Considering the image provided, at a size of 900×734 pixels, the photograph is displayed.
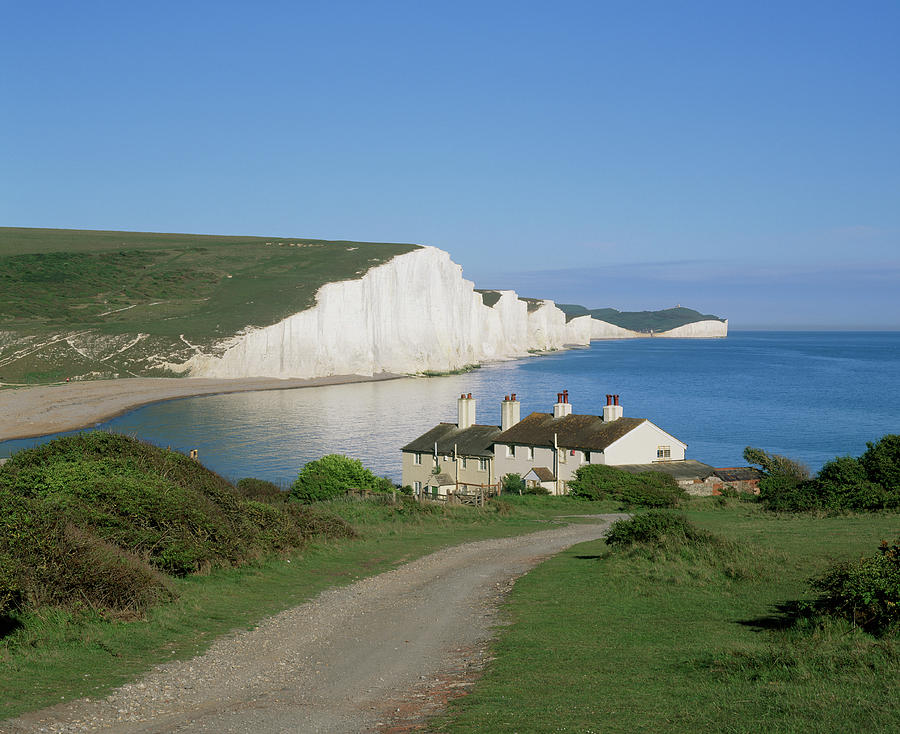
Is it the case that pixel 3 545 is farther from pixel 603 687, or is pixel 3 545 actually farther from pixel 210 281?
pixel 210 281

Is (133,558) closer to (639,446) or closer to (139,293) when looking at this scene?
(639,446)

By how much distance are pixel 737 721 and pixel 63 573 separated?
32.3 ft

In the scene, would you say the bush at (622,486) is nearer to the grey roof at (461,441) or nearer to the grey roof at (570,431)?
the grey roof at (570,431)

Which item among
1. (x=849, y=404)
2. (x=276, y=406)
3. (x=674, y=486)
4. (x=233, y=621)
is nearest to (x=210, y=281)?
(x=276, y=406)

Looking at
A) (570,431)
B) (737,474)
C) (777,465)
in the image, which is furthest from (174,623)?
(777,465)

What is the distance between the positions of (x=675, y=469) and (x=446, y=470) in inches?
457

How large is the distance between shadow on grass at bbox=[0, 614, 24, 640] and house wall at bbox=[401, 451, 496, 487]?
33.9 meters

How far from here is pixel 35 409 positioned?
83750mm

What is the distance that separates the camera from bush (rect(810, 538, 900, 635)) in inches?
424

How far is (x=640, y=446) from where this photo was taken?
4441cm

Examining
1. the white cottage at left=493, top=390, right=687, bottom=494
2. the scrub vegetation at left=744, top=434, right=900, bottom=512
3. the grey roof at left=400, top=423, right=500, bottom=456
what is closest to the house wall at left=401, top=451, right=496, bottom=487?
the grey roof at left=400, top=423, right=500, bottom=456

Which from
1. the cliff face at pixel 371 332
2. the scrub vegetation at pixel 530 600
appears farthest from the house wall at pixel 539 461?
the cliff face at pixel 371 332

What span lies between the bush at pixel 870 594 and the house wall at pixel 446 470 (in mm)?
33815

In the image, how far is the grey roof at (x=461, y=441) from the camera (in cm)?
4697
